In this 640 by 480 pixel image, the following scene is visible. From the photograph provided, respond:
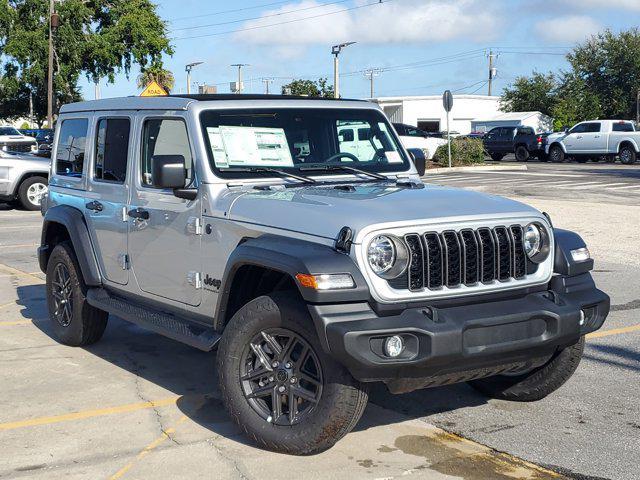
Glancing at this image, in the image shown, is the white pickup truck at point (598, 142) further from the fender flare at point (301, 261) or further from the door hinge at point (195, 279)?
the fender flare at point (301, 261)

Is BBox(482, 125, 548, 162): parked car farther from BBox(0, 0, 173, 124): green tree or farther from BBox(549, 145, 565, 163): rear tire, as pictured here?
BBox(0, 0, 173, 124): green tree

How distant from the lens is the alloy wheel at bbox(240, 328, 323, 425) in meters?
4.71

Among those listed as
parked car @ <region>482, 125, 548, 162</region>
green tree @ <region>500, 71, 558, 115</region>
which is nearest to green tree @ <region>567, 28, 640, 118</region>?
green tree @ <region>500, 71, 558, 115</region>

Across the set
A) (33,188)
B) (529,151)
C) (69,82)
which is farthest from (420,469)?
(69,82)

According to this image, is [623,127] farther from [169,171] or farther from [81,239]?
[169,171]

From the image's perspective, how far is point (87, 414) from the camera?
5.62 m

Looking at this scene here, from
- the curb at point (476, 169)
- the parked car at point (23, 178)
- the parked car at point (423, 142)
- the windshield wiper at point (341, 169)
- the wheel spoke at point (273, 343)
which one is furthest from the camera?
the parked car at point (423, 142)

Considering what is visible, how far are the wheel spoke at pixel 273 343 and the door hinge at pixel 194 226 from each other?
100cm

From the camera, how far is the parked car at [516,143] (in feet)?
137

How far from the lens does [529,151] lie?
41750 millimetres

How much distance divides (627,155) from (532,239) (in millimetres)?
34199

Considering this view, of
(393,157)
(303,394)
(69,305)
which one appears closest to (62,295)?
(69,305)

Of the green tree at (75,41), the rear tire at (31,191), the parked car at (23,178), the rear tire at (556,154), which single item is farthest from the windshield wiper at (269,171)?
the green tree at (75,41)

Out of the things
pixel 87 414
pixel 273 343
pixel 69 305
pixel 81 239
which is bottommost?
pixel 87 414
